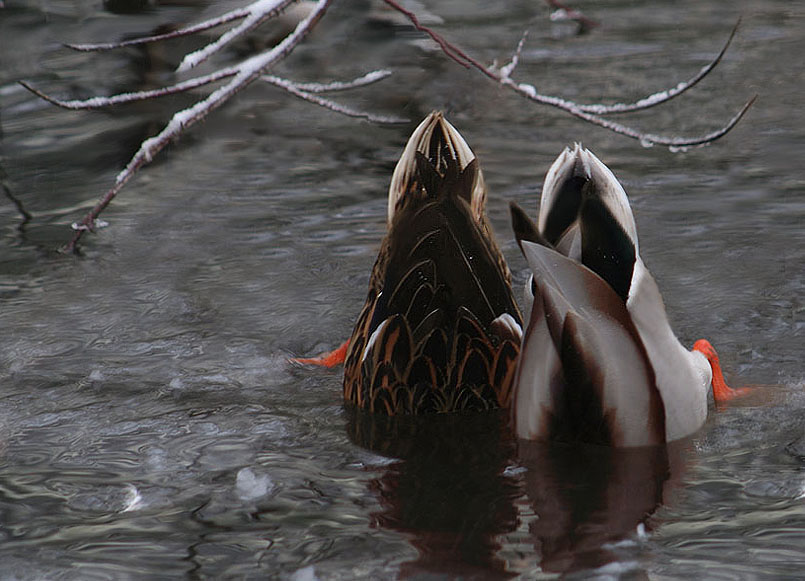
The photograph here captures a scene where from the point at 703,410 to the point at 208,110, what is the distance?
6.21 ft

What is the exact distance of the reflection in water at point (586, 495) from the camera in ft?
11.6

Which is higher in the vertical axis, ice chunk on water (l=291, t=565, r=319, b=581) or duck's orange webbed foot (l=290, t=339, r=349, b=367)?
duck's orange webbed foot (l=290, t=339, r=349, b=367)

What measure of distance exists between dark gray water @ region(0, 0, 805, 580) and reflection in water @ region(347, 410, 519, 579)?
11mm

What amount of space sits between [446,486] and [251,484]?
60cm

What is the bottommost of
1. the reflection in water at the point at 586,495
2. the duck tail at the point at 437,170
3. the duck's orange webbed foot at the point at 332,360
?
the reflection in water at the point at 586,495

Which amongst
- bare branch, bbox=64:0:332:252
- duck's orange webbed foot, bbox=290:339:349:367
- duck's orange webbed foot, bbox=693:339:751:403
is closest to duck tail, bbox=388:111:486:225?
duck's orange webbed foot, bbox=290:339:349:367

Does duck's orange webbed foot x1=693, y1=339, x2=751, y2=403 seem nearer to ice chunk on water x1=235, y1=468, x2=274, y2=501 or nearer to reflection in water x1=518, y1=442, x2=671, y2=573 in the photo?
reflection in water x1=518, y1=442, x2=671, y2=573

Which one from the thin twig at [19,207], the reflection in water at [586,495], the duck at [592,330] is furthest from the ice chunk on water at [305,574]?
the thin twig at [19,207]

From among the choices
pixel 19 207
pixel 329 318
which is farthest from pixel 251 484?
pixel 19 207

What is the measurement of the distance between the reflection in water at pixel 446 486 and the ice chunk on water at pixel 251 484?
Answer: 33cm

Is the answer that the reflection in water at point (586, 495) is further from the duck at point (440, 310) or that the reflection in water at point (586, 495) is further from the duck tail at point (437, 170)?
the duck tail at point (437, 170)

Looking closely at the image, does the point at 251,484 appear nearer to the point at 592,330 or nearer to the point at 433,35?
the point at 592,330

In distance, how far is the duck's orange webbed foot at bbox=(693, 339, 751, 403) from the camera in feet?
14.9

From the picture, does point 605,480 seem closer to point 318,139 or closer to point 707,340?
point 707,340
